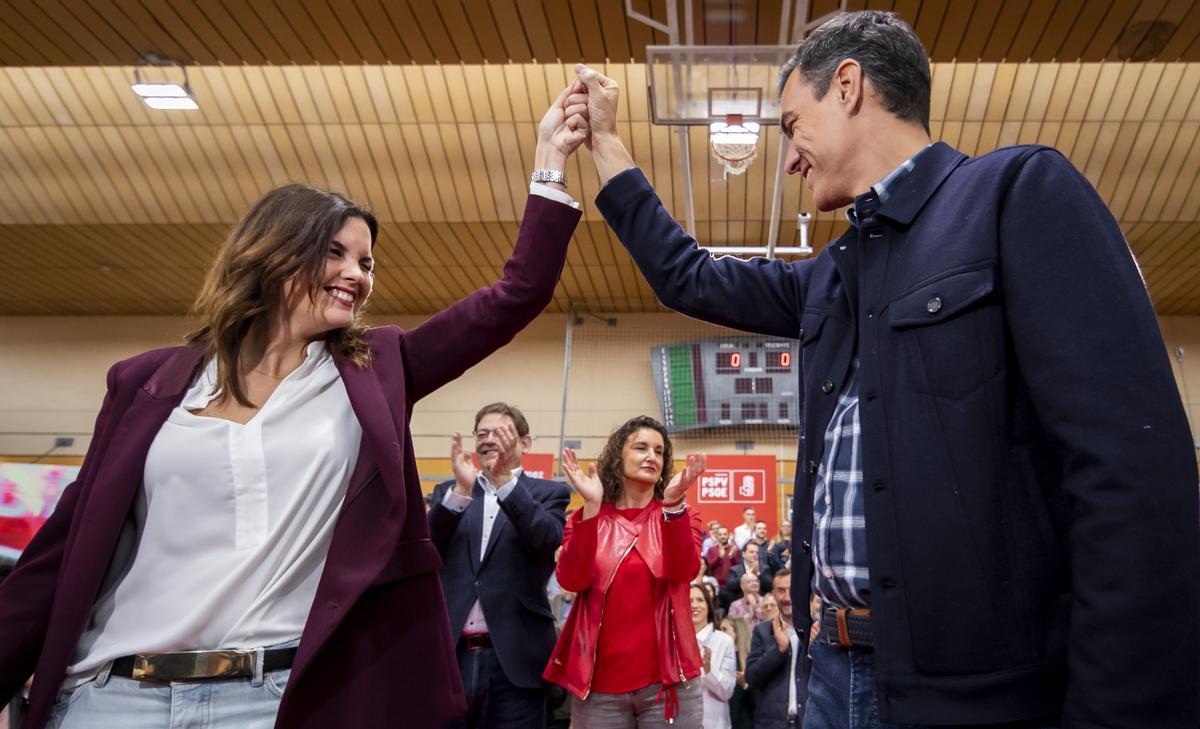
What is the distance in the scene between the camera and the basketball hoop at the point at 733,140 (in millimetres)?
6703

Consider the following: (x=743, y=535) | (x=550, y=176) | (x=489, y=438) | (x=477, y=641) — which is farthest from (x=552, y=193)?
(x=743, y=535)

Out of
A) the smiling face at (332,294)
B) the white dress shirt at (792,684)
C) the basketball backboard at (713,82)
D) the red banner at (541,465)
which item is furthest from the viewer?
the red banner at (541,465)

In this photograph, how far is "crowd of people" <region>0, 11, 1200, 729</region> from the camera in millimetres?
1215

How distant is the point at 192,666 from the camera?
5.35 ft

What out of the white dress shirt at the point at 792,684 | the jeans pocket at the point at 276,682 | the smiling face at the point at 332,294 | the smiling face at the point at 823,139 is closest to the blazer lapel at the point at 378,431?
the smiling face at the point at 332,294

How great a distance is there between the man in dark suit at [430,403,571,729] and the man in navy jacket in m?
2.53

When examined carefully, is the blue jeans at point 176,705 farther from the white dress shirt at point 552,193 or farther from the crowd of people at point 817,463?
the white dress shirt at point 552,193

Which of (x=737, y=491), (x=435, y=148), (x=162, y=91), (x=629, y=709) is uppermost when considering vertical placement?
(x=435, y=148)

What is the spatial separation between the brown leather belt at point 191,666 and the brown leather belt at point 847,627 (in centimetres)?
100

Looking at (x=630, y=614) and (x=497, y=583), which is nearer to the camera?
(x=630, y=614)

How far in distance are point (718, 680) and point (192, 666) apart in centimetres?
433

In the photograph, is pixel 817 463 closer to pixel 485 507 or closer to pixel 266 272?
pixel 266 272

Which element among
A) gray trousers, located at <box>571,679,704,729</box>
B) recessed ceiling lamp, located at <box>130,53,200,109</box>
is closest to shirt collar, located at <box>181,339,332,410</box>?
gray trousers, located at <box>571,679,704,729</box>

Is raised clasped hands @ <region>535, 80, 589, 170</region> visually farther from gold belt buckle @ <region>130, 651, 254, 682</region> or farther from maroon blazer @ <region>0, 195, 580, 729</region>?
gold belt buckle @ <region>130, 651, 254, 682</region>
